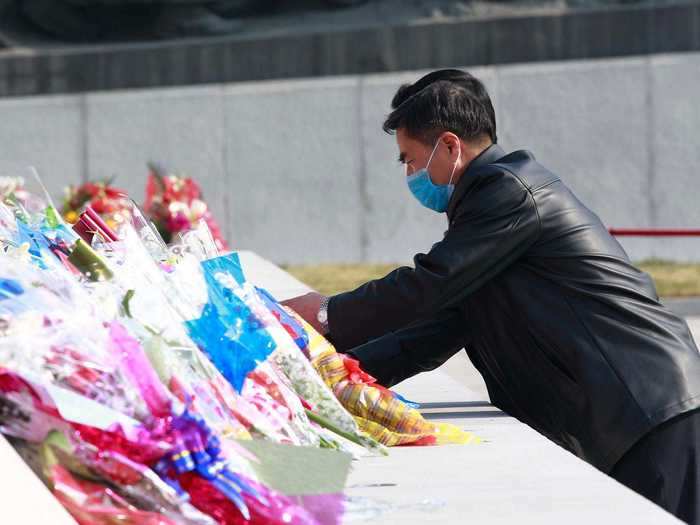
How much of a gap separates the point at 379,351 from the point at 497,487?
3.08 ft

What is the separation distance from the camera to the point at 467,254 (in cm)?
309

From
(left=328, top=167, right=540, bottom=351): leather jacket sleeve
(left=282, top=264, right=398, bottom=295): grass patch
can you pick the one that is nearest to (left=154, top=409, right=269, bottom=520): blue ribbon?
(left=328, top=167, right=540, bottom=351): leather jacket sleeve

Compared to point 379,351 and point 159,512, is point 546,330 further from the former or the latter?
point 159,512

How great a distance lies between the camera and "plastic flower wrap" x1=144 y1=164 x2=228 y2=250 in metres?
9.04

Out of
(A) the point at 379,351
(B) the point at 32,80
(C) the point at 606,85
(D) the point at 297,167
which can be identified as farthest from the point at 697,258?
(A) the point at 379,351

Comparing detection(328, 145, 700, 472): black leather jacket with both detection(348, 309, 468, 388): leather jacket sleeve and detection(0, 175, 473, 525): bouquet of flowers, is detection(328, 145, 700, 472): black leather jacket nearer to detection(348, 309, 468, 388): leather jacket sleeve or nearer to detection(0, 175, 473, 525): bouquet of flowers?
detection(348, 309, 468, 388): leather jacket sleeve

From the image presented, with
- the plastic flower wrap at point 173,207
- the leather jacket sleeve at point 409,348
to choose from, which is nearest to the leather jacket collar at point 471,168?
the leather jacket sleeve at point 409,348

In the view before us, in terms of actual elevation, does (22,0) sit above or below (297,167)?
above

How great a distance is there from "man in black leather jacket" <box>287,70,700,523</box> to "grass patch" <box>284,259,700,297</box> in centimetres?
655

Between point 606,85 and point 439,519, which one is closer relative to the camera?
point 439,519

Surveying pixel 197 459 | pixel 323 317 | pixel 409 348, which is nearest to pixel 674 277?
pixel 409 348

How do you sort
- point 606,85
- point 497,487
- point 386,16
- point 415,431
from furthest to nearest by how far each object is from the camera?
point 386,16 < point 606,85 < point 415,431 < point 497,487

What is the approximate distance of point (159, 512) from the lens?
227 centimetres

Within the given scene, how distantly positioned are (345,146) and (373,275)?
1.87 metres
